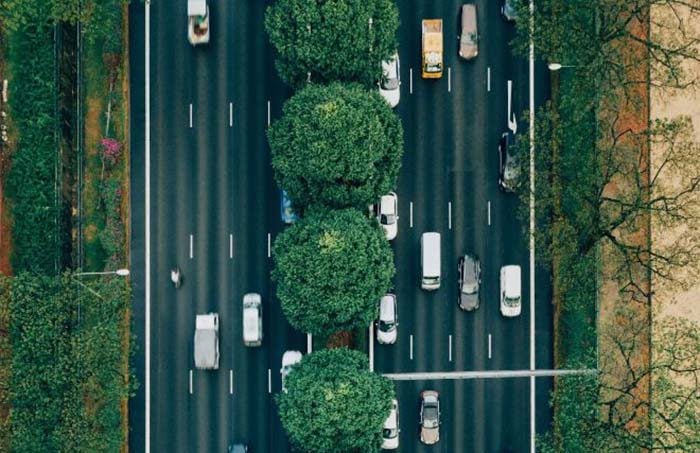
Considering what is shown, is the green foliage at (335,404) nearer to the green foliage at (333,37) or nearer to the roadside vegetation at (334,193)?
the roadside vegetation at (334,193)

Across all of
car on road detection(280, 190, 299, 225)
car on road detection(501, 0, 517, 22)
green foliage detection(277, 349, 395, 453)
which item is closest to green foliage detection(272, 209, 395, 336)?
green foliage detection(277, 349, 395, 453)

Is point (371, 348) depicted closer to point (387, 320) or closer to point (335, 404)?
point (387, 320)

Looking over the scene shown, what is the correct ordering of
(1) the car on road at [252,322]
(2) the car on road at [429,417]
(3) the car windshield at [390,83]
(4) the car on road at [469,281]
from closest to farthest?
1. (3) the car windshield at [390,83]
2. (1) the car on road at [252,322]
3. (4) the car on road at [469,281]
4. (2) the car on road at [429,417]

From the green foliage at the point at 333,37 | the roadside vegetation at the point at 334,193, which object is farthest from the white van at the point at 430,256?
the green foliage at the point at 333,37

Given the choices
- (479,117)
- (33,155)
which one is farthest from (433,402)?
(33,155)

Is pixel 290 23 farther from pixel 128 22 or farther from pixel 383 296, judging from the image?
pixel 383 296

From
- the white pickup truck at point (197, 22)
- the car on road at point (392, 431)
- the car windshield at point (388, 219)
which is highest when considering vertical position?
the white pickup truck at point (197, 22)
